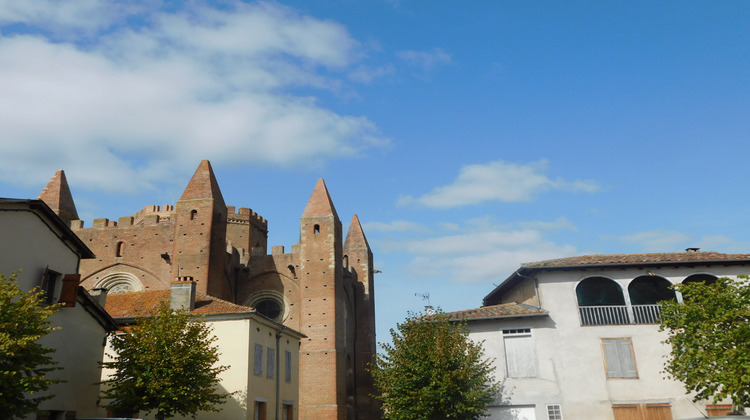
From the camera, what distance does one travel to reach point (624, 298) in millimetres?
21516

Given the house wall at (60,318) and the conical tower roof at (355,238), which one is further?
the conical tower roof at (355,238)

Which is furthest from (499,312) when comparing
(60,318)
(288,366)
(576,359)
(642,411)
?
(60,318)

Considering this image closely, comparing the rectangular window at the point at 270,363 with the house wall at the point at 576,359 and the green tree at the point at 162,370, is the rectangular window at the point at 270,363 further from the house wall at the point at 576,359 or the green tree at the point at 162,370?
the house wall at the point at 576,359

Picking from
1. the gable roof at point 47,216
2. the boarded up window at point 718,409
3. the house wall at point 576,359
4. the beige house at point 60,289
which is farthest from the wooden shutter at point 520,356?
the gable roof at point 47,216

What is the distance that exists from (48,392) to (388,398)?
10.1m

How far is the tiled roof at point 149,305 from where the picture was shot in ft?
69.9

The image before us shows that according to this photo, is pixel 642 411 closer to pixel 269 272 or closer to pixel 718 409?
pixel 718 409

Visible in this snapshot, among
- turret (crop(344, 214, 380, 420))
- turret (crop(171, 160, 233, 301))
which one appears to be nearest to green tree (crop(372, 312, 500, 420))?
turret (crop(171, 160, 233, 301))

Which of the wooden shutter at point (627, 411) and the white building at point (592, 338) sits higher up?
the white building at point (592, 338)

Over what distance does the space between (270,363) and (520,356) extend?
29.2 feet

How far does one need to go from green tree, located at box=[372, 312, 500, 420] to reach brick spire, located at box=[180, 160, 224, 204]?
59.5 ft

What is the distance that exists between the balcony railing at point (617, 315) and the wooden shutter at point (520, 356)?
6.80 ft

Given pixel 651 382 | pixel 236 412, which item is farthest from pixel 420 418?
pixel 651 382

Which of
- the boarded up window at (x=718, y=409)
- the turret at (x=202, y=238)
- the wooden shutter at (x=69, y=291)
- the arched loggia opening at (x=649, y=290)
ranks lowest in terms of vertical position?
the boarded up window at (x=718, y=409)
